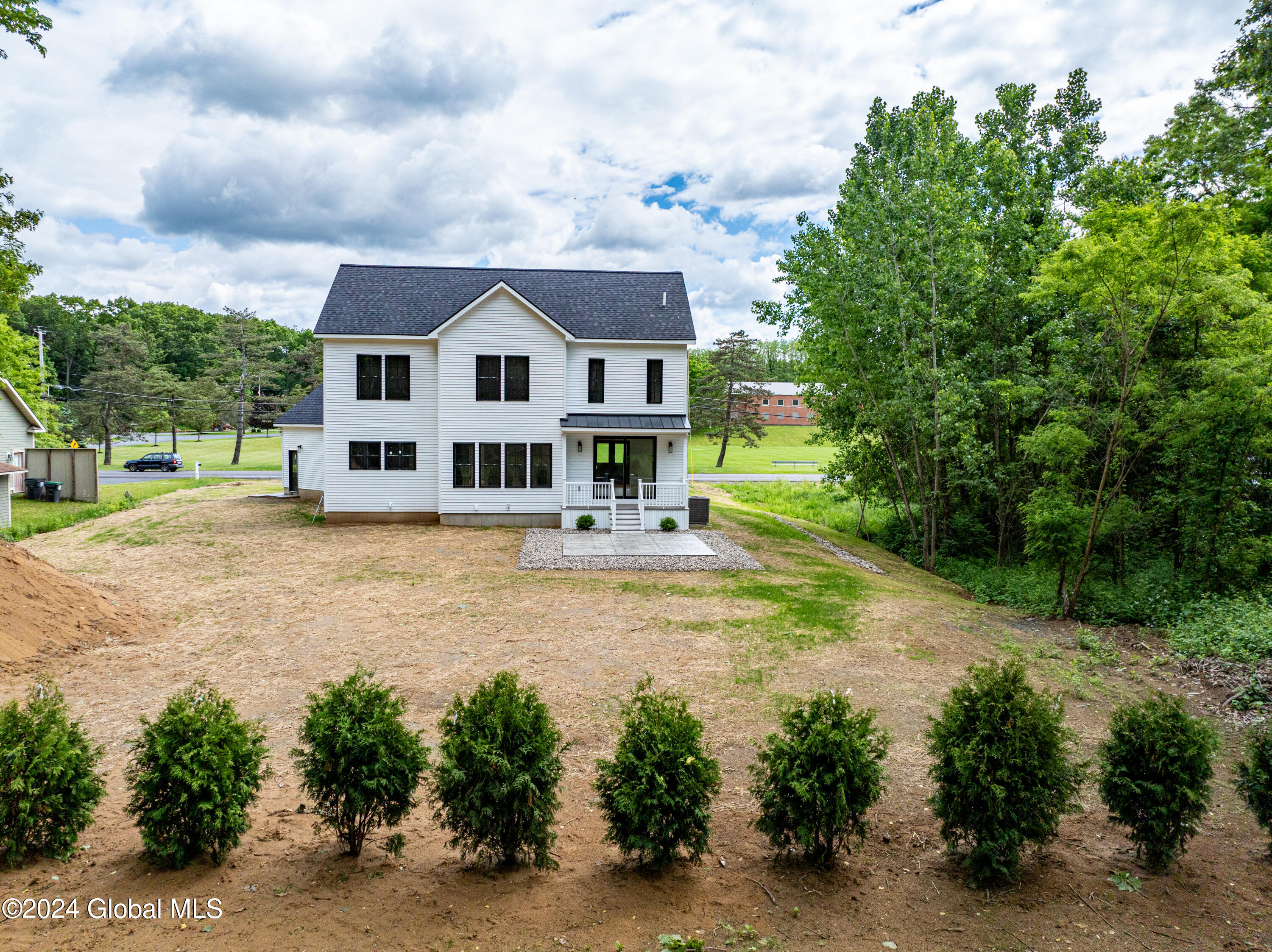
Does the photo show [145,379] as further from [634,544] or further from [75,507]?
[634,544]

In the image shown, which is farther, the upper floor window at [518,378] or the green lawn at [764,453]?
the green lawn at [764,453]

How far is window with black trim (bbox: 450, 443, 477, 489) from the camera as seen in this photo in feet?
68.5

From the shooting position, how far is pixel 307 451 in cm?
2603

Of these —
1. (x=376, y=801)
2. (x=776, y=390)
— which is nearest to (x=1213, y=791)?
(x=376, y=801)

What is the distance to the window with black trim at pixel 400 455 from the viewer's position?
21.4 metres

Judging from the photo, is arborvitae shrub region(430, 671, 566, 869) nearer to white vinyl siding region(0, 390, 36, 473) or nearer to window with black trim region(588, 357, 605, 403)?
window with black trim region(588, 357, 605, 403)

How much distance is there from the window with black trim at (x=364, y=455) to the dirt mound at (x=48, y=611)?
9.70 meters

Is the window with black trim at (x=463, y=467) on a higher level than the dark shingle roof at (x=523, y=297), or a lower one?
lower

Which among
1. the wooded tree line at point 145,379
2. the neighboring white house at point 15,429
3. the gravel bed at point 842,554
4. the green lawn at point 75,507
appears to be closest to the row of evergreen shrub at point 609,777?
the gravel bed at point 842,554

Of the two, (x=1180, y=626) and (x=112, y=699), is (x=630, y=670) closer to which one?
(x=112, y=699)

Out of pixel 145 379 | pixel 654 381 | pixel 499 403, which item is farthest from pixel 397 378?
pixel 145 379

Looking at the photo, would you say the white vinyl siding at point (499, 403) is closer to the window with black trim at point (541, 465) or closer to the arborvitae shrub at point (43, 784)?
the window with black trim at point (541, 465)

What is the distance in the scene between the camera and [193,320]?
8044 centimetres

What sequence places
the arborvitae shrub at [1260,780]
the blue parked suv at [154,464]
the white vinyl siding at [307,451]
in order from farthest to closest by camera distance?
the blue parked suv at [154,464] < the white vinyl siding at [307,451] < the arborvitae shrub at [1260,780]
